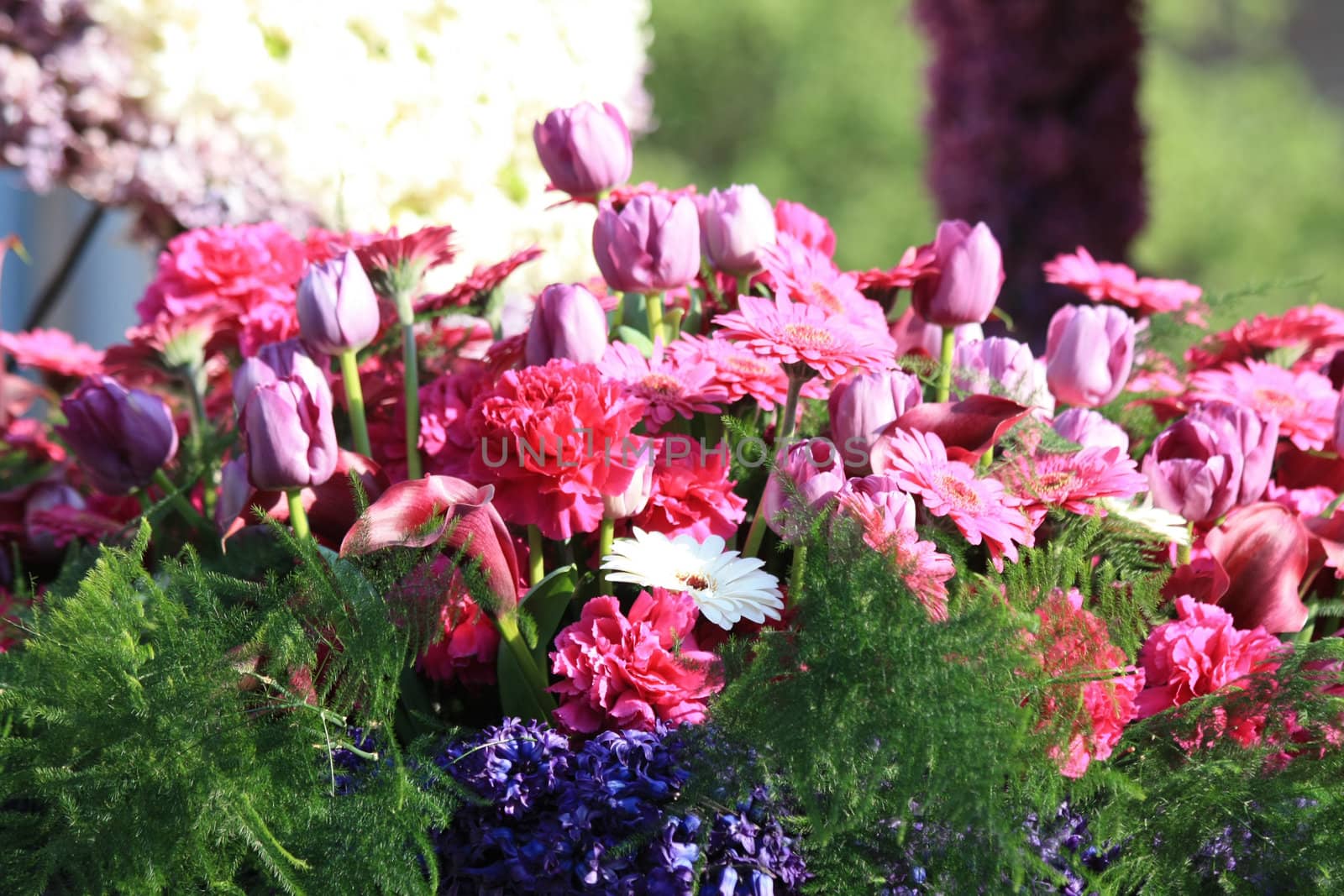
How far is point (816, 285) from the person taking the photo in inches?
23.6

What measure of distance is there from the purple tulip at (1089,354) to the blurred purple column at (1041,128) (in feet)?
7.94

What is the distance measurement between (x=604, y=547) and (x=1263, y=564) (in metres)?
0.30

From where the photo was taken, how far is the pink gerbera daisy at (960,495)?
485 mm

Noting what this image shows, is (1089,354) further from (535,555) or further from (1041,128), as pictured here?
(1041,128)

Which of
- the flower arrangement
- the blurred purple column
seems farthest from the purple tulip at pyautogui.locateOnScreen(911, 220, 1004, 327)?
the blurred purple column

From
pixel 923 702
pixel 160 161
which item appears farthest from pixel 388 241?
pixel 160 161

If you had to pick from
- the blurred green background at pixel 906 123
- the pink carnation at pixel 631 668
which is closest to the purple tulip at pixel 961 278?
the pink carnation at pixel 631 668

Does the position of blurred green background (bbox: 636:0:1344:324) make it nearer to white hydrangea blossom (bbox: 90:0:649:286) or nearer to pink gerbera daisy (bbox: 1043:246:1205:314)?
white hydrangea blossom (bbox: 90:0:649:286)

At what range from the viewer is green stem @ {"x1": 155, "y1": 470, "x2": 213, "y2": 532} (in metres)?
0.65

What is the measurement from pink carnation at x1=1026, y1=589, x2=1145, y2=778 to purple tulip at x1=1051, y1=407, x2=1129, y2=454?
0.11 metres

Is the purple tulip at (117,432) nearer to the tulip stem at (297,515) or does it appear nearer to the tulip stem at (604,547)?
the tulip stem at (297,515)

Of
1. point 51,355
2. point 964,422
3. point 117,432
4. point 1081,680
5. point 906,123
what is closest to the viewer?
point 1081,680

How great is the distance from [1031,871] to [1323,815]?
112 millimetres

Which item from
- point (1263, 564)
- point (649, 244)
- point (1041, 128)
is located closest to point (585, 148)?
point (649, 244)
